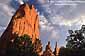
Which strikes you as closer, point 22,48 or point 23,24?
point 22,48

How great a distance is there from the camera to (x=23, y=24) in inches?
4737

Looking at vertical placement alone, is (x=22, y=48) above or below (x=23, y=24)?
below

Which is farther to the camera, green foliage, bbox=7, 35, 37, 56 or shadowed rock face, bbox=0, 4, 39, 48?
shadowed rock face, bbox=0, 4, 39, 48

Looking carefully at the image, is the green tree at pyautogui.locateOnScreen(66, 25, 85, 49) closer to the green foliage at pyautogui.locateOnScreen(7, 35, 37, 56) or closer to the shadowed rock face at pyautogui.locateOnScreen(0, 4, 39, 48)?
the green foliage at pyautogui.locateOnScreen(7, 35, 37, 56)

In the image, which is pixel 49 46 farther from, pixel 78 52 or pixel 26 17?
pixel 78 52

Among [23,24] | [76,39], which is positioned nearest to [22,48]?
[76,39]

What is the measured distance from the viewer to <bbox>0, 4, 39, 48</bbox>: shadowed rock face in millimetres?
107412

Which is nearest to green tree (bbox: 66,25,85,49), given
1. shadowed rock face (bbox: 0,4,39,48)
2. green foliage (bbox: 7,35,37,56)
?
green foliage (bbox: 7,35,37,56)

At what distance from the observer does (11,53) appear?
6294 cm

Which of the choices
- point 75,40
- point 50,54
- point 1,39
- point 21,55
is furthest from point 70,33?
point 1,39

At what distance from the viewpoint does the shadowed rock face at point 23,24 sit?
352 feet

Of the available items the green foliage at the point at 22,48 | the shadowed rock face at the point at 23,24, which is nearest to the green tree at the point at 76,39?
the green foliage at the point at 22,48

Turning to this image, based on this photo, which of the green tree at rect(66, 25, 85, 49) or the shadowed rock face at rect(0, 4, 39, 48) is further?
the shadowed rock face at rect(0, 4, 39, 48)

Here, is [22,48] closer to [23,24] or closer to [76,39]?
[76,39]
